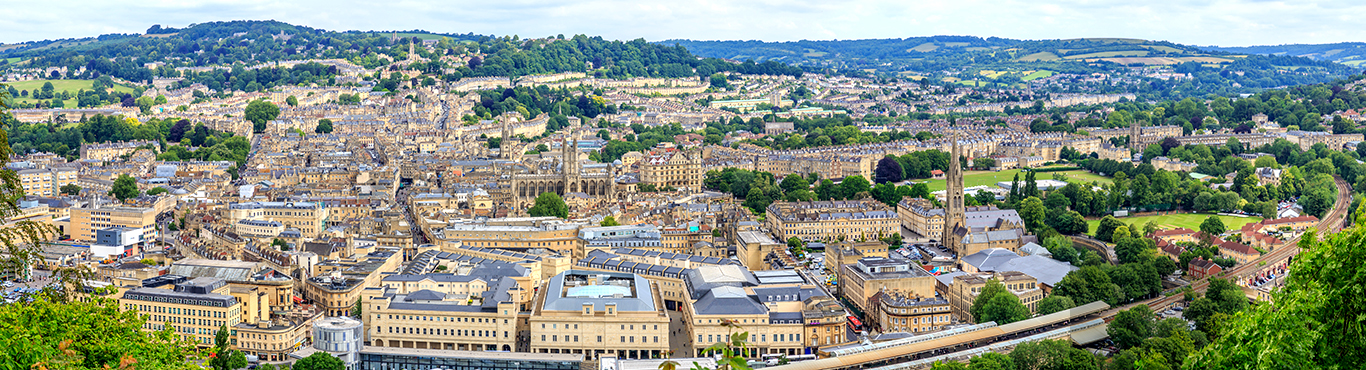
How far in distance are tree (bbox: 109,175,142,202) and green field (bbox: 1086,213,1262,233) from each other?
4542cm

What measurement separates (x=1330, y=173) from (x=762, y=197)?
34.7 meters

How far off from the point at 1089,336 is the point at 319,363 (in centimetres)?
2087

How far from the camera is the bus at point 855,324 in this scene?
38219mm

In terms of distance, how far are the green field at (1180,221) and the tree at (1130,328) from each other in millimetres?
23053

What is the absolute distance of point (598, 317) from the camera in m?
34.9

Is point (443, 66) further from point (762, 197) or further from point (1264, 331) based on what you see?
point (1264, 331)

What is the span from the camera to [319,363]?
3180 cm

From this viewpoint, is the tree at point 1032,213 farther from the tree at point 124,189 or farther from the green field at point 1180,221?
the tree at point 124,189

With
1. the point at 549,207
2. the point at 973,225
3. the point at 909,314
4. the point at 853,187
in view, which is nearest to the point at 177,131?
the point at 549,207

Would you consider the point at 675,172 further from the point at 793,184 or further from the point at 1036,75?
the point at 1036,75

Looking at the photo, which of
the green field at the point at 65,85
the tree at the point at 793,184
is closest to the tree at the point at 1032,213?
the tree at the point at 793,184

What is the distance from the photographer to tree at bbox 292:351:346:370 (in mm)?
31734

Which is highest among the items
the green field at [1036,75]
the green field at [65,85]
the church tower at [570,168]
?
the green field at [1036,75]

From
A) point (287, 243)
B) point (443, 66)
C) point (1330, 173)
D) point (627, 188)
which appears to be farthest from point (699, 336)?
point (443, 66)
